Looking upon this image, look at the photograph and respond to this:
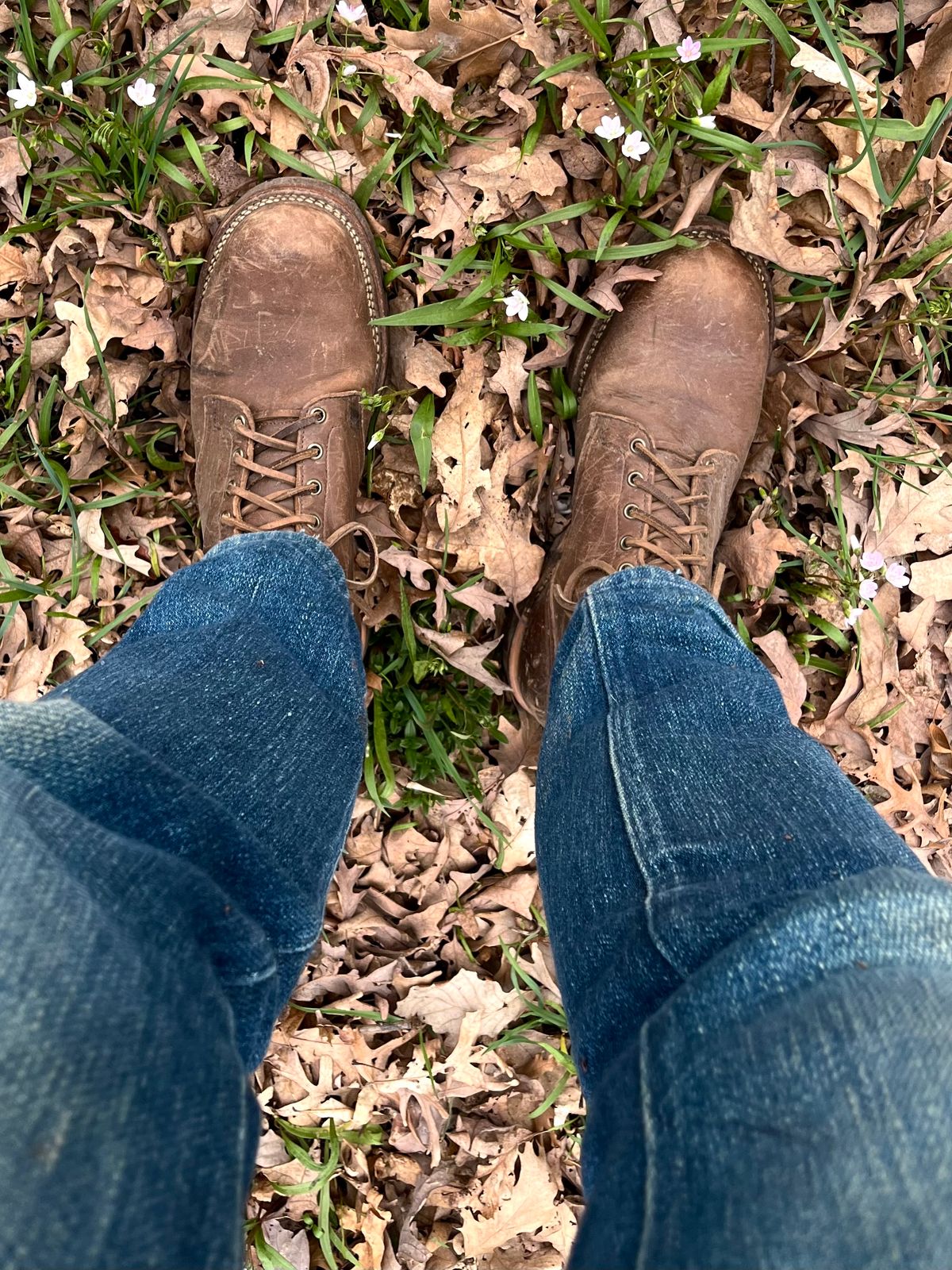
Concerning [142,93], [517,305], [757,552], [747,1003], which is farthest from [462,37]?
[747,1003]

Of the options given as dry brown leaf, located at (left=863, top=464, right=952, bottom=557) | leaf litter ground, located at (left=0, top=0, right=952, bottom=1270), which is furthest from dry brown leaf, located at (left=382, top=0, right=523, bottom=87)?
dry brown leaf, located at (left=863, top=464, right=952, bottom=557)

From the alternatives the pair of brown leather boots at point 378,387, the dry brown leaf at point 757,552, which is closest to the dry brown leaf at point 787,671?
the dry brown leaf at point 757,552

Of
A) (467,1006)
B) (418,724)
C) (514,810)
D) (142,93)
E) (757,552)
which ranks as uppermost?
(142,93)

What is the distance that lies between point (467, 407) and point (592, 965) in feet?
4.12

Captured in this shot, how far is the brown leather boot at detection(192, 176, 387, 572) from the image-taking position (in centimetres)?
184

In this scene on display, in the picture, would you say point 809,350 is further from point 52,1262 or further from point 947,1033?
point 52,1262

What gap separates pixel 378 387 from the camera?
1.97 metres

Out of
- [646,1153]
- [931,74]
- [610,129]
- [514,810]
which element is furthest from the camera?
[514,810]

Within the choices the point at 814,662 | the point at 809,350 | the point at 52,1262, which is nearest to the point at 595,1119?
the point at 52,1262

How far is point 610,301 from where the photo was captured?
1.85 metres

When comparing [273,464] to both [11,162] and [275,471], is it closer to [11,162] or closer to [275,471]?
[275,471]

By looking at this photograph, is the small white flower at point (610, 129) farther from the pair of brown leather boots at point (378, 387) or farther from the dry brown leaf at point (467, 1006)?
the dry brown leaf at point (467, 1006)

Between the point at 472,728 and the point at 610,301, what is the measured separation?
104cm

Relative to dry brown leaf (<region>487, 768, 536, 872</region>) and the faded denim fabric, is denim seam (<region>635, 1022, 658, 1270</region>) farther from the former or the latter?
dry brown leaf (<region>487, 768, 536, 872</region>)
